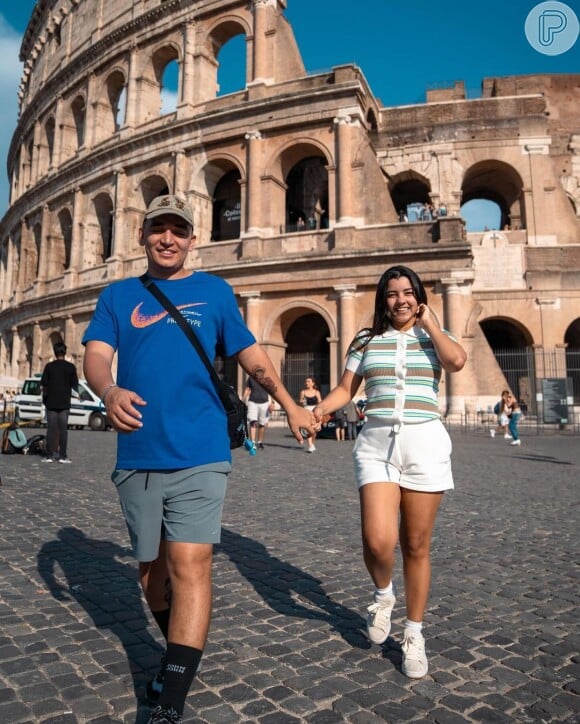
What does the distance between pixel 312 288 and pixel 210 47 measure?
11.2 metres

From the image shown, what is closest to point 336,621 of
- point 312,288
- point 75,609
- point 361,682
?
point 361,682

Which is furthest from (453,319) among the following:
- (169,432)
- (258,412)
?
(169,432)

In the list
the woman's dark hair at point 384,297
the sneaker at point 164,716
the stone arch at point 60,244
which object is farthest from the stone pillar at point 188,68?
the sneaker at point 164,716

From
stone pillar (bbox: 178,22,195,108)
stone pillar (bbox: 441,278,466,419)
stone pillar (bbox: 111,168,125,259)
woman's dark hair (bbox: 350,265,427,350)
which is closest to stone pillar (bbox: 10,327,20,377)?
stone pillar (bbox: 111,168,125,259)

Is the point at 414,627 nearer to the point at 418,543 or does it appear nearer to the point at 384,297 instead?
the point at 418,543

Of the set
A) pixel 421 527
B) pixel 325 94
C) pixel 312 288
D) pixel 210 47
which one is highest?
pixel 210 47

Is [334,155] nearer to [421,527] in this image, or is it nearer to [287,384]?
[287,384]

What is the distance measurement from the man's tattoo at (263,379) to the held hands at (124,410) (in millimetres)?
547

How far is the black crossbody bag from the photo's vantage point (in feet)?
6.39

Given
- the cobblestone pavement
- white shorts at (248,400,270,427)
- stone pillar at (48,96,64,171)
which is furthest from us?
stone pillar at (48,96,64,171)

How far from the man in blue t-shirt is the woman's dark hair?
2.51 feet

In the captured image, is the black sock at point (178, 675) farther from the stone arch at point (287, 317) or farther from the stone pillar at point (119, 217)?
the stone pillar at point (119, 217)

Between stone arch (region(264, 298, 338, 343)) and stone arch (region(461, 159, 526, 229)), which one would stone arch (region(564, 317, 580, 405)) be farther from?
stone arch (region(264, 298, 338, 343))

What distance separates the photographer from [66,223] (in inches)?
1088
